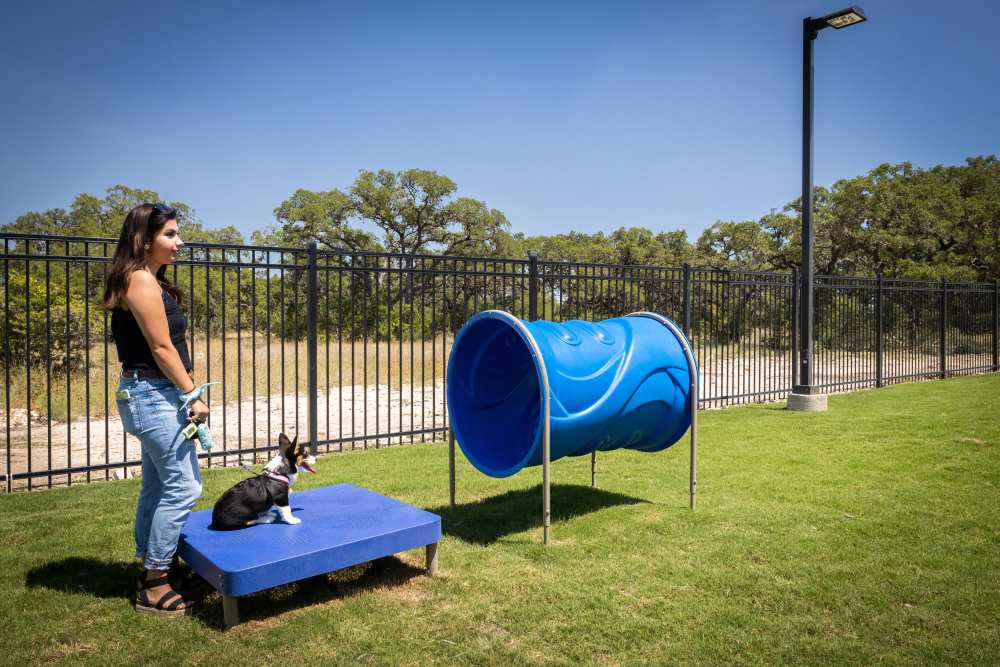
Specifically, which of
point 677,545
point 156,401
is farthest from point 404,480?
point 156,401

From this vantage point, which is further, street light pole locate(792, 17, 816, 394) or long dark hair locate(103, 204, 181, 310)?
street light pole locate(792, 17, 816, 394)

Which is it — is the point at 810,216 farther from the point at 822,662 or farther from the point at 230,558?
the point at 230,558

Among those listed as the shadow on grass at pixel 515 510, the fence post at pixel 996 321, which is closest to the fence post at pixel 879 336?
the fence post at pixel 996 321

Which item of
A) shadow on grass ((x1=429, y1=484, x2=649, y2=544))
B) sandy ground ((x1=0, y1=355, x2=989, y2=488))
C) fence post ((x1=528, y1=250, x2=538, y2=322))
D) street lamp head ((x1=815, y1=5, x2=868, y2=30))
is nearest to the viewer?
shadow on grass ((x1=429, y1=484, x2=649, y2=544))

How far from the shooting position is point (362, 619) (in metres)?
3.73

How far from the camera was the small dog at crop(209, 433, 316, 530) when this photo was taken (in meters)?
4.07

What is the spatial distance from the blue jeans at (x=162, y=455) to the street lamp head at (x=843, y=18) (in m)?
11.2

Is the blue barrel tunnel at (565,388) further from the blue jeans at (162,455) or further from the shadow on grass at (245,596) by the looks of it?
the blue jeans at (162,455)

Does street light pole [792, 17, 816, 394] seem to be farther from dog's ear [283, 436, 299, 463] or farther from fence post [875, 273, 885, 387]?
Answer: dog's ear [283, 436, 299, 463]

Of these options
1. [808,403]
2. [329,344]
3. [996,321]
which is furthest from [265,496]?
[996,321]

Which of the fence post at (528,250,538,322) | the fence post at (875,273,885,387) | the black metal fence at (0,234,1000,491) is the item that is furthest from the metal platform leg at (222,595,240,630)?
the fence post at (875,273,885,387)

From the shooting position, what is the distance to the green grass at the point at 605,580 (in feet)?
11.1

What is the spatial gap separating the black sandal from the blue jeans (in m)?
0.10

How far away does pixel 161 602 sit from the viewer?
12.4ft
